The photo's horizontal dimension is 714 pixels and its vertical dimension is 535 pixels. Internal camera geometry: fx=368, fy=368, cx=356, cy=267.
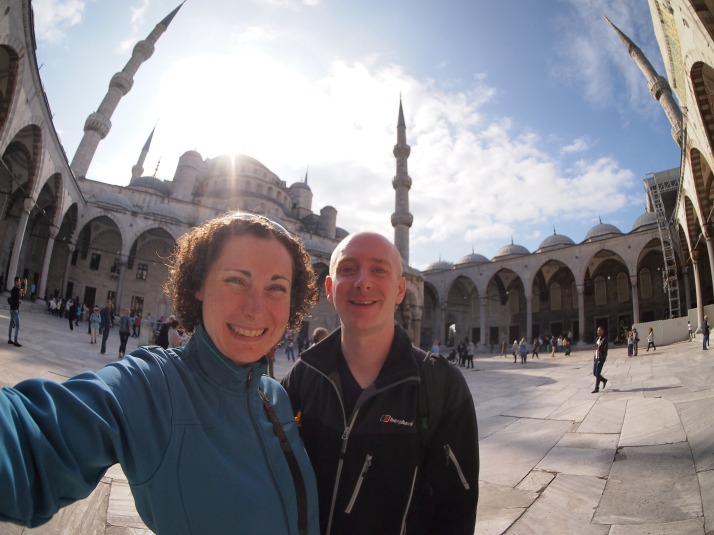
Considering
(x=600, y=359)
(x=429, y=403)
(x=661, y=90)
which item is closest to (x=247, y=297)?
(x=429, y=403)

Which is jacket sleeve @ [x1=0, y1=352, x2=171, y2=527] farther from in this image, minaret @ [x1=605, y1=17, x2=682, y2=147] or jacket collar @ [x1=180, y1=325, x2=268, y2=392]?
minaret @ [x1=605, y1=17, x2=682, y2=147]

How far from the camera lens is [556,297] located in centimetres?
3061

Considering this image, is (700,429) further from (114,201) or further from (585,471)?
(114,201)

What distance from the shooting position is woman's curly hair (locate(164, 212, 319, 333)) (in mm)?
1269

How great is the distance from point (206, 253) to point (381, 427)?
88cm

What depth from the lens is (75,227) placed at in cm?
2031

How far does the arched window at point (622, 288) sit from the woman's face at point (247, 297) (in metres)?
32.8

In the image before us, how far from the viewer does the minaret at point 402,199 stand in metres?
23.5

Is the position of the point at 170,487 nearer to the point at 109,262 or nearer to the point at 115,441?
the point at 115,441

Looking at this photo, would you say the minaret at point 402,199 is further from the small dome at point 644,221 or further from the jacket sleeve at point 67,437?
the jacket sleeve at point 67,437

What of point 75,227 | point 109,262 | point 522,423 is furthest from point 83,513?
point 109,262

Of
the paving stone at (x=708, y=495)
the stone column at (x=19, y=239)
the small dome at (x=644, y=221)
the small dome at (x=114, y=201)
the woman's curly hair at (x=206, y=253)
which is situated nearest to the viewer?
the woman's curly hair at (x=206, y=253)

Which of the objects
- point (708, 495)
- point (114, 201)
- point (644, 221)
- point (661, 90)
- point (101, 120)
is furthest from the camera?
point (644, 221)

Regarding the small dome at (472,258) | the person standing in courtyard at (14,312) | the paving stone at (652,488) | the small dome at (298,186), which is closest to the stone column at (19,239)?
the person standing in courtyard at (14,312)
